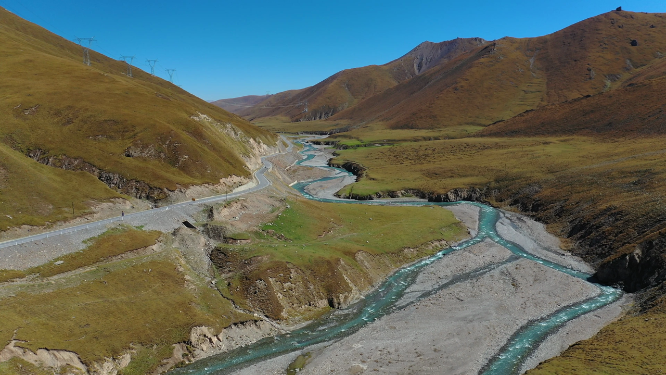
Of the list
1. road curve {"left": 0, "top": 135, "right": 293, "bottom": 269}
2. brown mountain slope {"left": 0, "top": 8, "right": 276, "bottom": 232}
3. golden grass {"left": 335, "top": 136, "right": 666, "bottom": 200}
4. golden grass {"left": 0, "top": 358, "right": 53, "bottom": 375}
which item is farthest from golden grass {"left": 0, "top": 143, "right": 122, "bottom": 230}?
golden grass {"left": 335, "top": 136, "right": 666, "bottom": 200}

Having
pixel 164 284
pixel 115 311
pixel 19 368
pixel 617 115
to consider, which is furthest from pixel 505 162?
pixel 19 368

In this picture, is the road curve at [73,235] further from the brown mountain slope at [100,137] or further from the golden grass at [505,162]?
the golden grass at [505,162]

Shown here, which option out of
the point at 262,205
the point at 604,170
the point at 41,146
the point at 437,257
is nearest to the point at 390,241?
the point at 437,257

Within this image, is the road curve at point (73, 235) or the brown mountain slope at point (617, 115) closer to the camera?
the road curve at point (73, 235)

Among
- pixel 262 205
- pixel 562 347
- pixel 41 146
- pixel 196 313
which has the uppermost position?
pixel 41 146

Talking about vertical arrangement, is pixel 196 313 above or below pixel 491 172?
below

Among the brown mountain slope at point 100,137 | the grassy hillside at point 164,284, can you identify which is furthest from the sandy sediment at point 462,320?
the brown mountain slope at point 100,137

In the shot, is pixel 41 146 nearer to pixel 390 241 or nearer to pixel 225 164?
pixel 225 164

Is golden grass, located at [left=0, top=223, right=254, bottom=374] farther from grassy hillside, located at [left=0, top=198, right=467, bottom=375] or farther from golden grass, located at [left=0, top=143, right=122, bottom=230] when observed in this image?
golden grass, located at [left=0, top=143, right=122, bottom=230]
